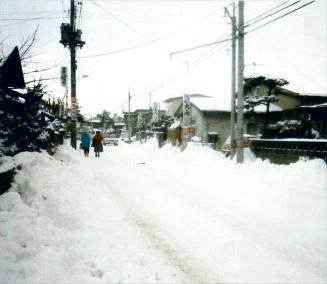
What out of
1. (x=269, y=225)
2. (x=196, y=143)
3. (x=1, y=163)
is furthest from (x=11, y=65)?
(x=196, y=143)

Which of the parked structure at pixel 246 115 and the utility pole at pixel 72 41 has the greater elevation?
the utility pole at pixel 72 41

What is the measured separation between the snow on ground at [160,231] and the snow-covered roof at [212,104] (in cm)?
2000

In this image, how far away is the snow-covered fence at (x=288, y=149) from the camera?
1148cm

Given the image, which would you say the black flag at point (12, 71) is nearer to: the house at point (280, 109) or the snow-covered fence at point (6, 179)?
the snow-covered fence at point (6, 179)

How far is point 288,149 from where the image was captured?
43.1ft

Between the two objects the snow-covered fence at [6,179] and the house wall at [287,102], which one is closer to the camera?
the snow-covered fence at [6,179]

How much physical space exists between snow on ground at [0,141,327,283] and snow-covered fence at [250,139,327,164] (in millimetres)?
942

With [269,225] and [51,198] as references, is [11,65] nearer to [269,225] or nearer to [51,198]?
[51,198]

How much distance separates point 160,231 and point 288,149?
29.2 ft

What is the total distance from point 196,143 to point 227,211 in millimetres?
15337

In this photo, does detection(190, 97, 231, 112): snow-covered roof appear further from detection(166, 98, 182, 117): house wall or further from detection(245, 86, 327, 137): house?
detection(166, 98, 182, 117): house wall

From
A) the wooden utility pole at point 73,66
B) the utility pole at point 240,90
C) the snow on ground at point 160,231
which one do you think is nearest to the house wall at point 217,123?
the wooden utility pole at point 73,66

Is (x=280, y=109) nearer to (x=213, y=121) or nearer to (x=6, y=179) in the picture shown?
(x=213, y=121)

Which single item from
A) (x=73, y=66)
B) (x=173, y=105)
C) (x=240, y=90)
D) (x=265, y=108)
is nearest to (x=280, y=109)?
(x=265, y=108)
